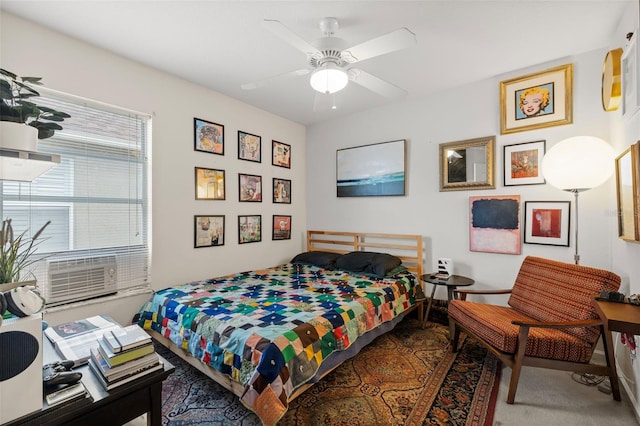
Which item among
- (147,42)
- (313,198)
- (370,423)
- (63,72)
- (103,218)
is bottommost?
(370,423)

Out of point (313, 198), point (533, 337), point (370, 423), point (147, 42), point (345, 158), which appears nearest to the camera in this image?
point (370, 423)

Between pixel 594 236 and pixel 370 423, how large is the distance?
249 cm

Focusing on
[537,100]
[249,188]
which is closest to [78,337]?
[249,188]

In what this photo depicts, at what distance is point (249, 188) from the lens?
3781 mm

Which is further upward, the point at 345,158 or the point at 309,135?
the point at 309,135

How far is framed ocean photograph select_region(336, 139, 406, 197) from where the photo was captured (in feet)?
12.2

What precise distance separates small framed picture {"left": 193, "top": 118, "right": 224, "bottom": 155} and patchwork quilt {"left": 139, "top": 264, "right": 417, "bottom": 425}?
58.5 inches

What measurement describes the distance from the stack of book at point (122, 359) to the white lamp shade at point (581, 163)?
9.96ft

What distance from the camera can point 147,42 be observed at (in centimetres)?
240

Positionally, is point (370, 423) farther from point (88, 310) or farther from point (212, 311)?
point (88, 310)

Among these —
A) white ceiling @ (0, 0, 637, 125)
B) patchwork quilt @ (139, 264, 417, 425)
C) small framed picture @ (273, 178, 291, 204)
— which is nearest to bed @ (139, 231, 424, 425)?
patchwork quilt @ (139, 264, 417, 425)

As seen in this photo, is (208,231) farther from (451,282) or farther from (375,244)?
(451,282)

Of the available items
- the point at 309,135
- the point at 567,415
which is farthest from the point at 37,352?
the point at 309,135

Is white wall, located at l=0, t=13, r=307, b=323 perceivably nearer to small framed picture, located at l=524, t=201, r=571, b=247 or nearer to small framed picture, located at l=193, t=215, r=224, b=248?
small framed picture, located at l=193, t=215, r=224, b=248
